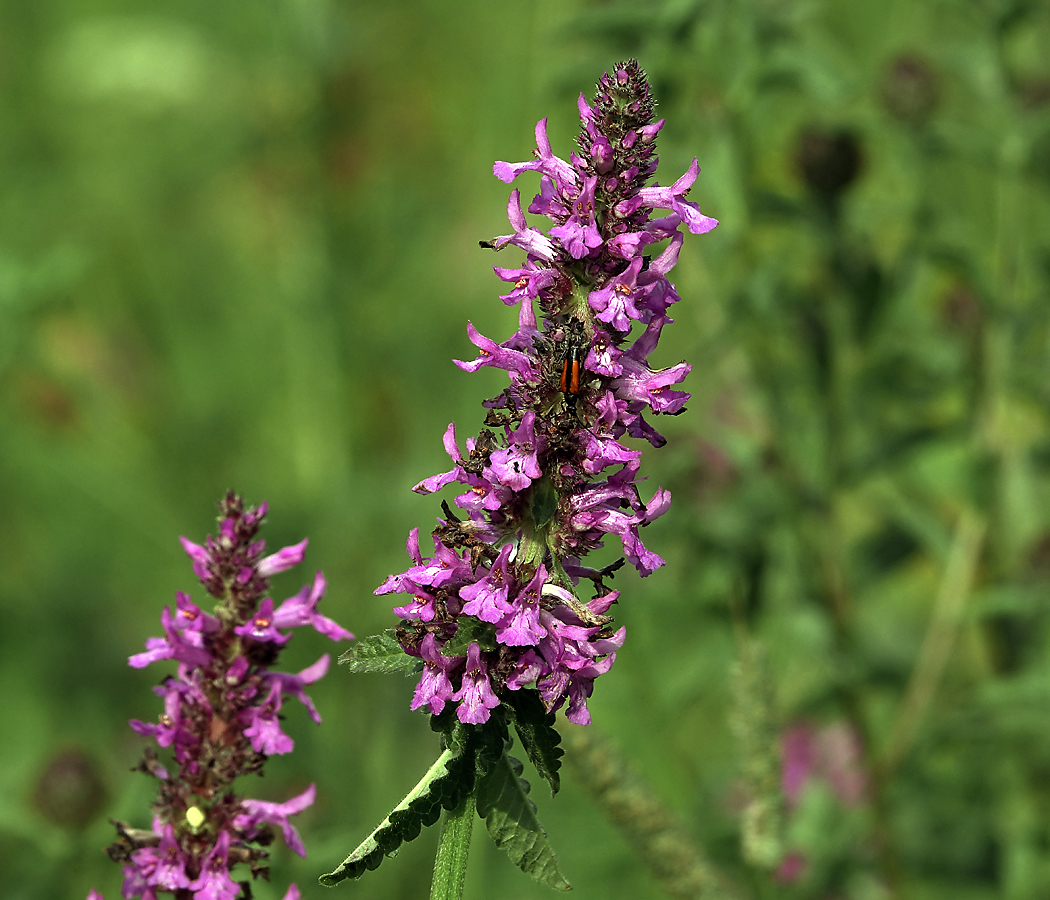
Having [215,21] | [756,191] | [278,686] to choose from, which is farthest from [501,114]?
[278,686]

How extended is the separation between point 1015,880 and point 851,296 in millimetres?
2055

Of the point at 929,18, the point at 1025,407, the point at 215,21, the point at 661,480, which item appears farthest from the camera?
the point at 215,21

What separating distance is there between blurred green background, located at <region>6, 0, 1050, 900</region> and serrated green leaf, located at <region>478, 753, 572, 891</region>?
0.92 m

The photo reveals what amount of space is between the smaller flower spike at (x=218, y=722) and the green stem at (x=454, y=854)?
0.22 metres

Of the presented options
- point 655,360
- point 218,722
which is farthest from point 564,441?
point 655,360

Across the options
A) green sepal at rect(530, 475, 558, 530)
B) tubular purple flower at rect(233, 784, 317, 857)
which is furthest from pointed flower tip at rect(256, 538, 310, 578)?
green sepal at rect(530, 475, 558, 530)

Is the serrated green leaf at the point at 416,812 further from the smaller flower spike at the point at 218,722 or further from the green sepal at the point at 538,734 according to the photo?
the smaller flower spike at the point at 218,722

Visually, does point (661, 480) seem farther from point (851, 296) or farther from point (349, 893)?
point (349, 893)

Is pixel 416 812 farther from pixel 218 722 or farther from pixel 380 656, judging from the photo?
pixel 218 722

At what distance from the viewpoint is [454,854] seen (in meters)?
1.82

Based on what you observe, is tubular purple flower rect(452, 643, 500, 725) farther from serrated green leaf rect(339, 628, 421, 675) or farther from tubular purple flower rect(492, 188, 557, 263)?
tubular purple flower rect(492, 188, 557, 263)

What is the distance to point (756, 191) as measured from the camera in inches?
175


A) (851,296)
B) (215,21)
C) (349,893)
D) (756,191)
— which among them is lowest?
(349,893)

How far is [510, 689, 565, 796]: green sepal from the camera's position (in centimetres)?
176
